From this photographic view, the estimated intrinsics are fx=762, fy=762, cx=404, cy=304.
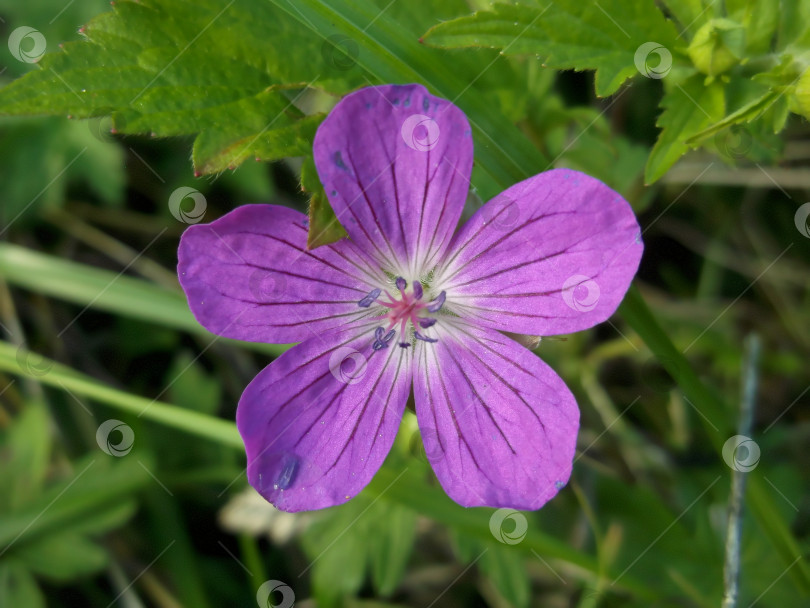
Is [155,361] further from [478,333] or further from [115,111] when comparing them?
[478,333]

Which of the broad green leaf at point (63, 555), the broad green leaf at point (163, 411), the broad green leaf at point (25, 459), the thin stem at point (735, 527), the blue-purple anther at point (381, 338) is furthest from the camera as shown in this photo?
the broad green leaf at point (25, 459)

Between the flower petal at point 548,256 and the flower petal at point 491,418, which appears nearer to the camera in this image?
the flower petal at point 548,256

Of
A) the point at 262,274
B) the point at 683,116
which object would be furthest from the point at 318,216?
the point at 683,116

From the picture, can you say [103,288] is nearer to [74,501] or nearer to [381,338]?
[74,501]

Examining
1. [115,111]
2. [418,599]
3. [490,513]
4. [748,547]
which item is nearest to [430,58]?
[115,111]

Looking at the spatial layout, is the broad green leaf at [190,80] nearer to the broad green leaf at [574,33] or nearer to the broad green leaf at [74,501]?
the broad green leaf at [574,33]

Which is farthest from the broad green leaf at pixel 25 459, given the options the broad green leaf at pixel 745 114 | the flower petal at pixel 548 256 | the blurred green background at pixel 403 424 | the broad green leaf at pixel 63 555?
the broad green leaf at pixel 745 114
